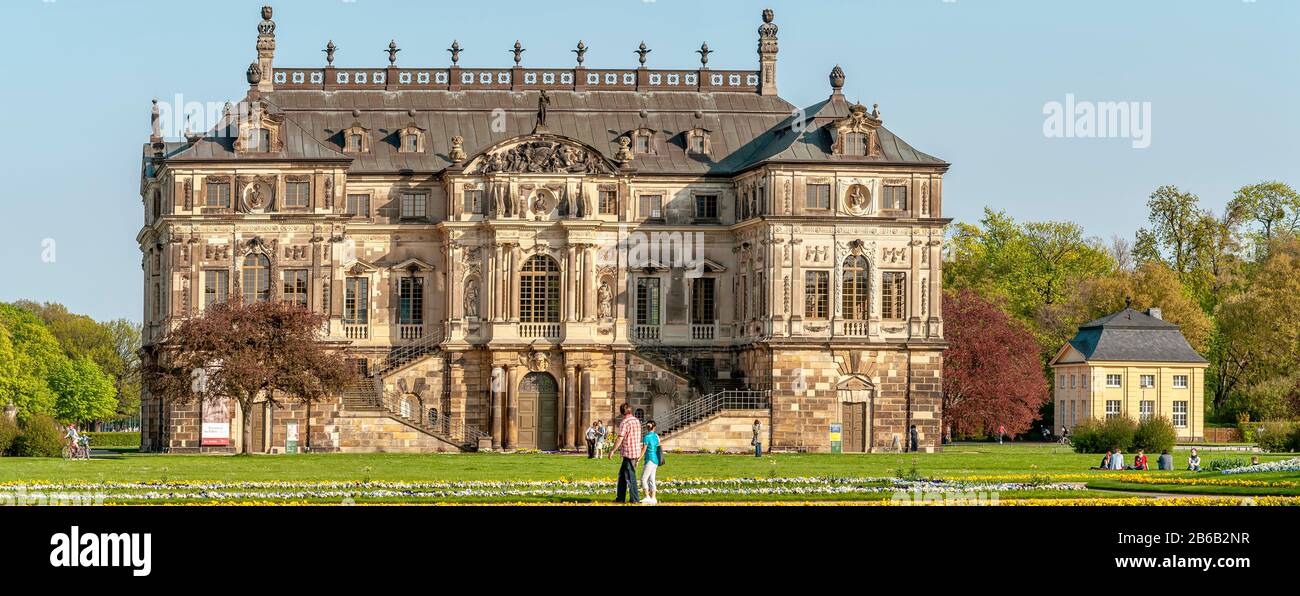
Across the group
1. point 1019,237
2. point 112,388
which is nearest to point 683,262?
point 1019,237

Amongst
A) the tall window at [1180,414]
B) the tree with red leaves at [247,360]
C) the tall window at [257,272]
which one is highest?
the tall window at [257,272]

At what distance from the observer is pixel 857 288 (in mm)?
84188

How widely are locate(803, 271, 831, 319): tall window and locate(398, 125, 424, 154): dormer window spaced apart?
17427 millimetres

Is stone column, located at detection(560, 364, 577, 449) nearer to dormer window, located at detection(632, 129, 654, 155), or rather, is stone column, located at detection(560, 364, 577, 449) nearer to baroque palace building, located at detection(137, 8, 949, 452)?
baroque palace building, located at detection(137, 8, 949, 452)

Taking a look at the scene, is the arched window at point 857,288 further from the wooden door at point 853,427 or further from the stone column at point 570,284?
→ the stone column at point 570,284

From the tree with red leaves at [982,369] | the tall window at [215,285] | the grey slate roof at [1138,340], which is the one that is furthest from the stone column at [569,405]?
the grey slate roof at [1138,340]

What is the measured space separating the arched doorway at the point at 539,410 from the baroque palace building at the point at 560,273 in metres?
0.09

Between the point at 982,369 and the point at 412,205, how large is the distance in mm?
32731

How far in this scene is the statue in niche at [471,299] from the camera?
279 ft

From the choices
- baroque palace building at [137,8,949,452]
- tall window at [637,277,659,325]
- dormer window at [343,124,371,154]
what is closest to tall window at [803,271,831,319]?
baroque palace building at [137,8,949,452]

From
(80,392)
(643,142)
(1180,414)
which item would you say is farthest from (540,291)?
(80,392)
